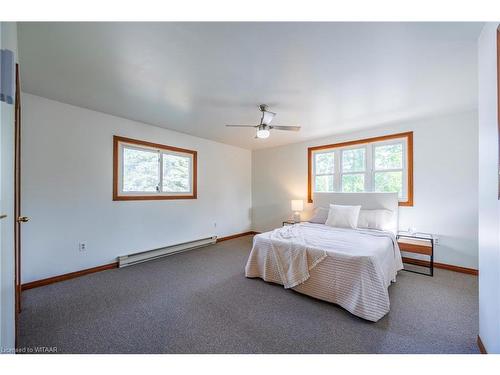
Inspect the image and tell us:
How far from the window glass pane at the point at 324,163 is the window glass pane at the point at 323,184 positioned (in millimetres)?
133

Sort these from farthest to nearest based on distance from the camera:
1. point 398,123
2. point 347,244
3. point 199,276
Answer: point 398,123 → point 199,276 → point 347,244

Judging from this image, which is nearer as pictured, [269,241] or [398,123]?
[269,241]

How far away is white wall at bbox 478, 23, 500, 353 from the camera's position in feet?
4.17

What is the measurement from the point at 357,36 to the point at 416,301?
2.69 m

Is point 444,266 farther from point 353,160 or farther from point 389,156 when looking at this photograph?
point 353,160

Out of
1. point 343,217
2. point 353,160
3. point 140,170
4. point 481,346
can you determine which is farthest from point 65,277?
point 353,160

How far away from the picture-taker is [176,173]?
13.8 feet

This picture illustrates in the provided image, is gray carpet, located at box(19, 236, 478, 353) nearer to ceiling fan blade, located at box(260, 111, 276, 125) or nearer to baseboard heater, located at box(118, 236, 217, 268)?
baseboard heater, located at box(118, 236, 217, 268)

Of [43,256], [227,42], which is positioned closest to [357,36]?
[227,42]

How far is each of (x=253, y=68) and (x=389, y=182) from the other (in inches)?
129

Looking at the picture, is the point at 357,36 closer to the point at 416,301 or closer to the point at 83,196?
the point at 416,301

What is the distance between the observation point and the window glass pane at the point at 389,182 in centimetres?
367

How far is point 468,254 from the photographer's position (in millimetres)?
3018

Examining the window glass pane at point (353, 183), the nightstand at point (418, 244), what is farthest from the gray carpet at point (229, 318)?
the window glass pane at point (353, 183)
